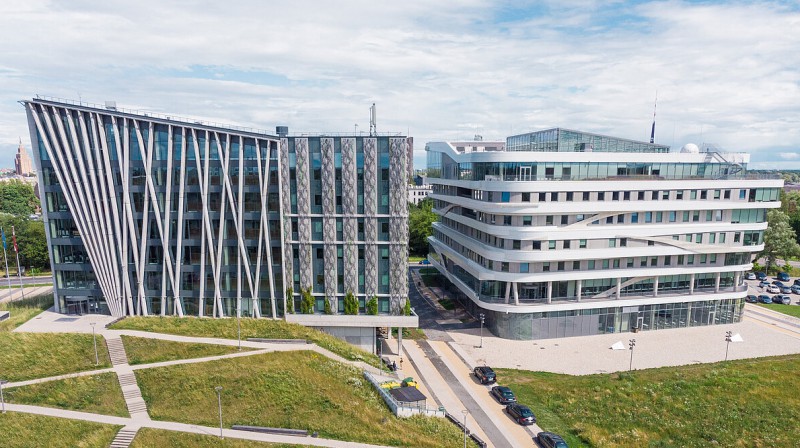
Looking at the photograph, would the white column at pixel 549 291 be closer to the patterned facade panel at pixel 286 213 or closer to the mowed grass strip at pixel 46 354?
the patterned facade panel at pixel 286 213

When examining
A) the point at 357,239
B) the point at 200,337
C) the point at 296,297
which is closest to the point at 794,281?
the point at 357,239

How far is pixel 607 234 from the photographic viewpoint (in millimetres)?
61719

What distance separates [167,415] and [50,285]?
2334 inches

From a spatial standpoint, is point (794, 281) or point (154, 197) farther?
point (794, 281)

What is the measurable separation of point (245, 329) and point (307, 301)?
25.8 ft

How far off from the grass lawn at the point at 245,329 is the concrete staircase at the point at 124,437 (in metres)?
15.3

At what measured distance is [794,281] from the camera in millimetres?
93875

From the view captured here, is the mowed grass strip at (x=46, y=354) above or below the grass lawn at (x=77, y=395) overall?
above

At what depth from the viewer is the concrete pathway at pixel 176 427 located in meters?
36.3

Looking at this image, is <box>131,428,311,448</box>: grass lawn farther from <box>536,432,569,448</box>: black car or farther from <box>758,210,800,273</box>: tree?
<box>758,210,800,273</box>: tree

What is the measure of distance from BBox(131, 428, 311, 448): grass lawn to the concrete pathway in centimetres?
46

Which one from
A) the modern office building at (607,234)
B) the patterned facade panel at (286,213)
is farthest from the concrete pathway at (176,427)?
the modern office building at (607,234)

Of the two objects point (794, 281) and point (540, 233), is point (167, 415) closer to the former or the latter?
point (540, 233)

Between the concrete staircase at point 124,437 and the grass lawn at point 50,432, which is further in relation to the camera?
the grass lawn at point 50,432
